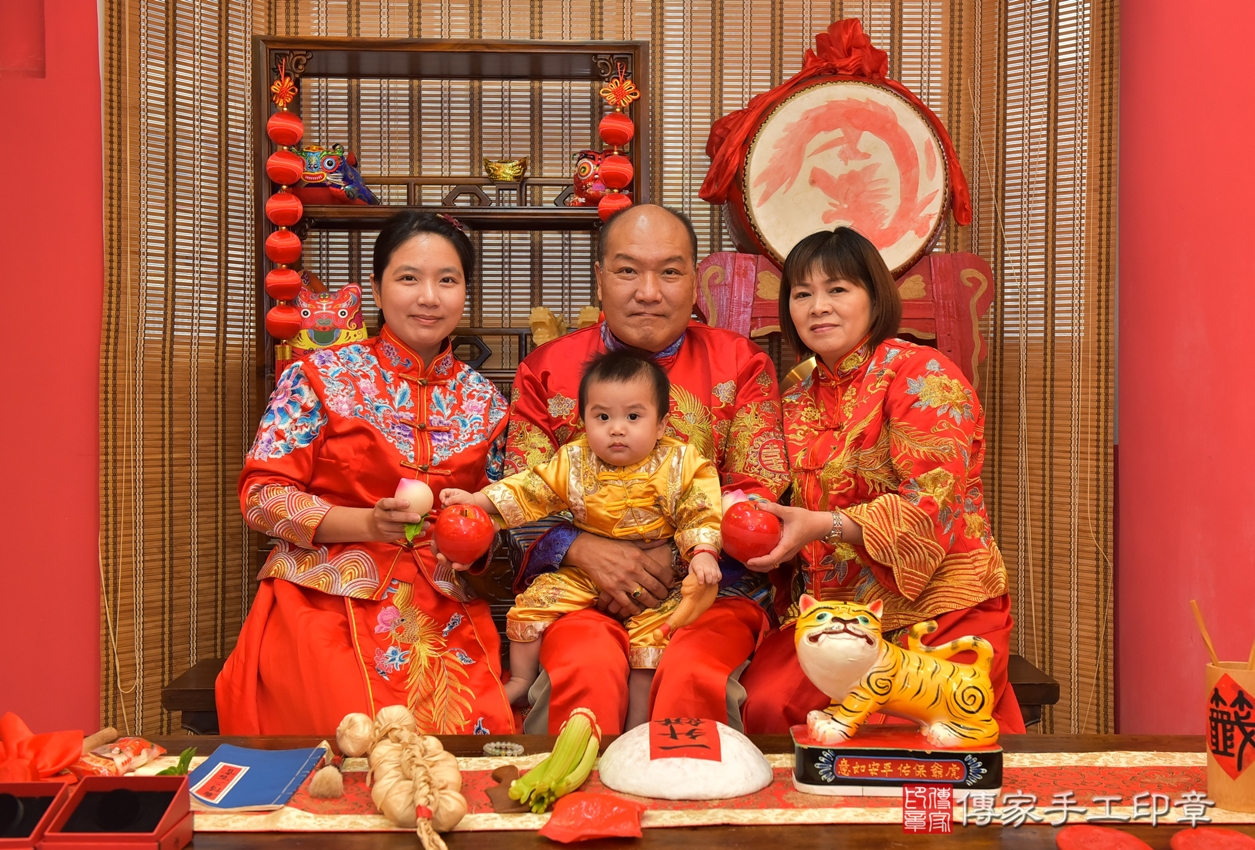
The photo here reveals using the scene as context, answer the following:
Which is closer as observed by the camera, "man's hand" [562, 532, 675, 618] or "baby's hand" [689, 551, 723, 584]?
"baby's hand" [689, 551, 723, 584]

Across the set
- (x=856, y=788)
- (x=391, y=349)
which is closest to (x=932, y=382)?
(x=856, y=788)

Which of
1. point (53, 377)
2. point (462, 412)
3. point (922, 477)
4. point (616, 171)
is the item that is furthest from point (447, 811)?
point (53, 377)

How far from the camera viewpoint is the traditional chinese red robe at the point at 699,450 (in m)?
2.04

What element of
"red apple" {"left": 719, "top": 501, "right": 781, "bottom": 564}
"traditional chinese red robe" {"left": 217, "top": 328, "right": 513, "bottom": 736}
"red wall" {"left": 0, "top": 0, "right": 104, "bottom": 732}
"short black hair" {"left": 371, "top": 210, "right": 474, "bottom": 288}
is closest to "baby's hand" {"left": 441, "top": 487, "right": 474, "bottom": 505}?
"traditional chinese red robe" {"left": 217, "top": 328, "right": 513, "bottom": 736}

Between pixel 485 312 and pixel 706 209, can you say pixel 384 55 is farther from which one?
pixel 706 209

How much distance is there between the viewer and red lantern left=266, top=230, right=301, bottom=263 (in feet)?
9.20

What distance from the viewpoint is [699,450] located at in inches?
94.5

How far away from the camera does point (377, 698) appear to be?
83.0 inches

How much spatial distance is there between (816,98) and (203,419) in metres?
2.03

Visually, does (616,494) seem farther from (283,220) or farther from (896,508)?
(283,220)

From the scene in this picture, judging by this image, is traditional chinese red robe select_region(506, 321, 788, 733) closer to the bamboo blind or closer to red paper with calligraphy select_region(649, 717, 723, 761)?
red paper with calligraphy select_region(649, 717, 723, 761)

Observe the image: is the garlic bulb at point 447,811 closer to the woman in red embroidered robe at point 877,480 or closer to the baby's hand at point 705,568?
the baby's hand at point 705,568

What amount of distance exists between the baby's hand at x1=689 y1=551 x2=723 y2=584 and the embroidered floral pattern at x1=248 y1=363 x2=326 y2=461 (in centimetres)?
93

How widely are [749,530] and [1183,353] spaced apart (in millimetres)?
1567
